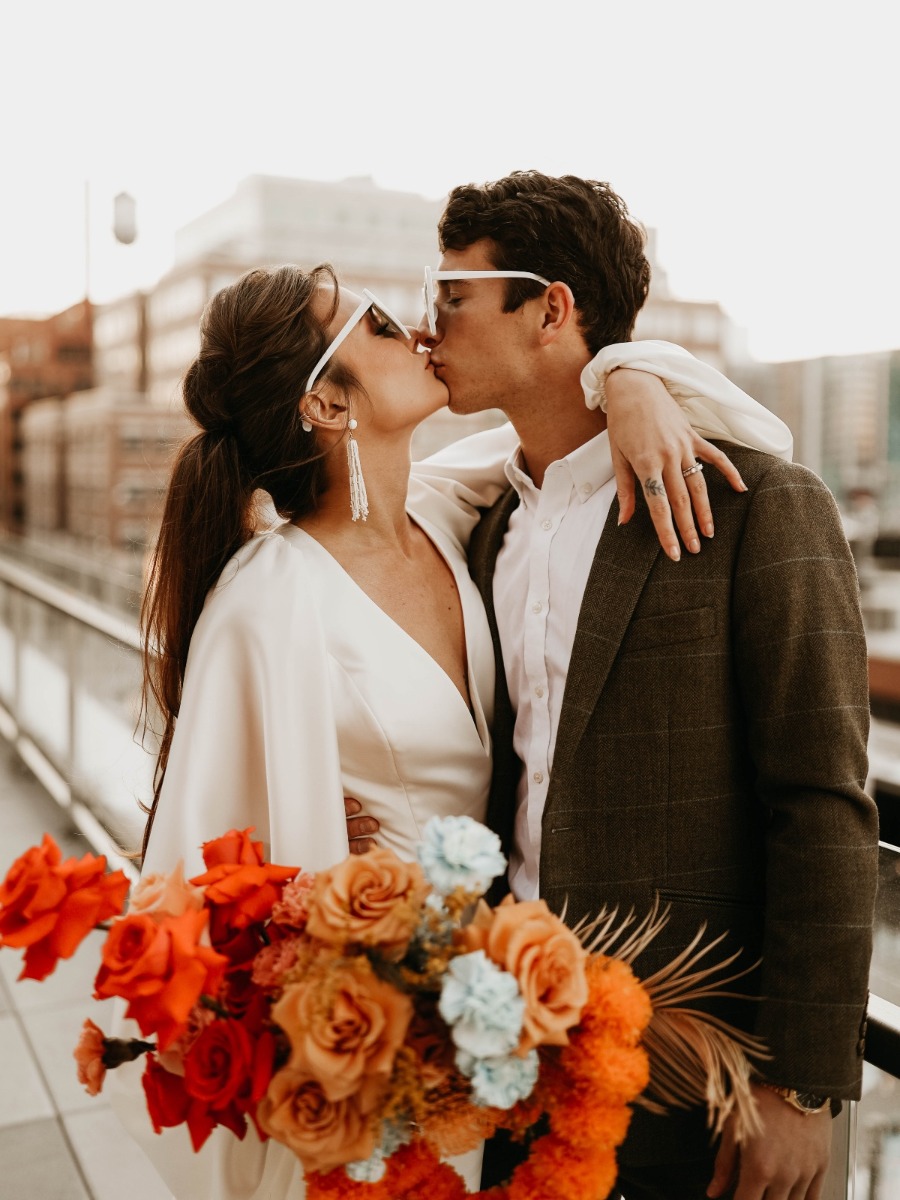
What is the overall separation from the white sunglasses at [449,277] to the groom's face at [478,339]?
0.01m

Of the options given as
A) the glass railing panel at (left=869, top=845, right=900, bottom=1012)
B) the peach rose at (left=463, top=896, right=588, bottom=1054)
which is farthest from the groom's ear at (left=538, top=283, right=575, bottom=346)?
the peach rose at (left=463, top=896, right=588, bottom=1054)

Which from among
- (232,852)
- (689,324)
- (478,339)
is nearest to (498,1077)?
(232,852)

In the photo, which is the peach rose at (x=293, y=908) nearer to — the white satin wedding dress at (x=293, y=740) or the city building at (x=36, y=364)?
the white satin wedding dress at (x=293, y=740)

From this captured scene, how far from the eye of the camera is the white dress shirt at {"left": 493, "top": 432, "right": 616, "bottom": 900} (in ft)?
4.91

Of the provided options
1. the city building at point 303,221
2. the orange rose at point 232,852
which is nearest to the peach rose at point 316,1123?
the orange rose at point 232,852

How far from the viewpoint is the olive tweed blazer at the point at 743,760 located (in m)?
1.21

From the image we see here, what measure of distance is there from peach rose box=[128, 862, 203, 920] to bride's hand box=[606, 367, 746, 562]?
71 cm

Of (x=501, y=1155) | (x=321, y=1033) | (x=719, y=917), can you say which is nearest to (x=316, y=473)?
(x=719, y=917)

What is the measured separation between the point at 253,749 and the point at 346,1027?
2.41 ft

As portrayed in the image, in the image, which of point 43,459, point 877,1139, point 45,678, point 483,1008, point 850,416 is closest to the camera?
point 483,1008

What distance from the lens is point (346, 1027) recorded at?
27.9 inches

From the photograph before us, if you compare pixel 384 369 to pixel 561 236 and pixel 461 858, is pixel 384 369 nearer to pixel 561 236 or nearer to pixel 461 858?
pixel 561 236

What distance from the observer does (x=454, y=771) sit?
1.57 metres

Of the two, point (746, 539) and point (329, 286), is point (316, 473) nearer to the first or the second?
point (329, 286)
